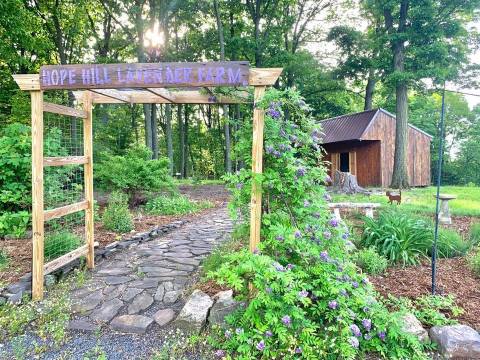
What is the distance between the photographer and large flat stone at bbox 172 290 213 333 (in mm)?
3006

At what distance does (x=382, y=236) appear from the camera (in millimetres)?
4703

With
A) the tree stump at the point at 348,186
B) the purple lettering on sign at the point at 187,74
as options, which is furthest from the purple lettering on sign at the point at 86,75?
the tree stump at the point at 348,186

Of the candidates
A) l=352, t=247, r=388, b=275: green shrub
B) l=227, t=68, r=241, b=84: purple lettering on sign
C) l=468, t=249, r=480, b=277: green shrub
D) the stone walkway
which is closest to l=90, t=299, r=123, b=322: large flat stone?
the stone walkway

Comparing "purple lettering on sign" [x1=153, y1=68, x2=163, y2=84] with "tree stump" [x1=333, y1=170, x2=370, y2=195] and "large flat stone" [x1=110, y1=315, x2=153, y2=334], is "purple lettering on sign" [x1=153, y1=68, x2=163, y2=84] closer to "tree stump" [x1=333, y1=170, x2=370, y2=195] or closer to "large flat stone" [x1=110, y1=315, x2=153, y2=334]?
"large flat stone" [x1=110, y1=315, x2=153, y2=334]

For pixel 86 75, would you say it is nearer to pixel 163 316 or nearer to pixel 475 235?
pixel 163 316

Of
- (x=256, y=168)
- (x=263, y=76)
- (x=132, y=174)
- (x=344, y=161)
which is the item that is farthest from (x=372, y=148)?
(x=256, y=168)

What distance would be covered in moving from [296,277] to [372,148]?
16247 millimetres

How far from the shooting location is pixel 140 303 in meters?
3.48

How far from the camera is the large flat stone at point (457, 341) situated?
2.62 metres

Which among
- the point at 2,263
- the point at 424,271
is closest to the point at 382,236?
the point at 424,271

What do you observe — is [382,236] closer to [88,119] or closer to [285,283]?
[285,283]

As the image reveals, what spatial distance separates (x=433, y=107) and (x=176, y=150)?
863 inches

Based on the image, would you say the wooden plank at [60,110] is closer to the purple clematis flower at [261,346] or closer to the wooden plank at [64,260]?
the wooden plank at [64,260]

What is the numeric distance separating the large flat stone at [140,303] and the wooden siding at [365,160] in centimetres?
1555
